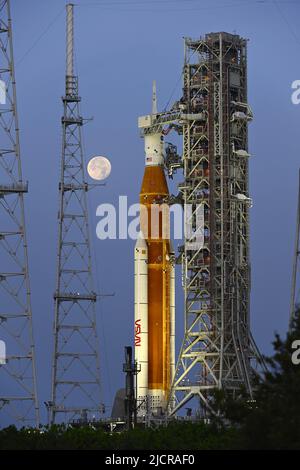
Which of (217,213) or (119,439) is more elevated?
(217,213)

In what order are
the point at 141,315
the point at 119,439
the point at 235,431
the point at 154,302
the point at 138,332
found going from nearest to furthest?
the point at 235,431
the point at 119,439
the point at 141,315
the point at 138,332
the point at 154,302

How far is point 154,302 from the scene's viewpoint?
138m

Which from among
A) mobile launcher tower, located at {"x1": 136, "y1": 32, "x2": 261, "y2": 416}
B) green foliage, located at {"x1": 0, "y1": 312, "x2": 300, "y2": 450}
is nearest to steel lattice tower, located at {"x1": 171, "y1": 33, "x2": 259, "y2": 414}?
mobile launcher tower, located at {"x1": 136, "y1": 32, "x2": 261, "y2": 416}

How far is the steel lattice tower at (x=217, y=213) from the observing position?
137 m

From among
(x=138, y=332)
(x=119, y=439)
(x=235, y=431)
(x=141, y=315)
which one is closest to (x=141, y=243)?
(x=141, y=315)

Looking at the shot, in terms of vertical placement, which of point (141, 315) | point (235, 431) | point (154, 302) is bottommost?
point (235, 431)

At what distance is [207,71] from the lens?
459 ft

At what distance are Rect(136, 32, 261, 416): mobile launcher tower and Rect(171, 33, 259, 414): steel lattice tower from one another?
0.07 meters

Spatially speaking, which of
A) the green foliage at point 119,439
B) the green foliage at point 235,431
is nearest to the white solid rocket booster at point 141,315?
the green foliage at point 235,431

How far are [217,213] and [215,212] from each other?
30 centimetres

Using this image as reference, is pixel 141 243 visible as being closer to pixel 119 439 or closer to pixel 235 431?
pixel 119 439
